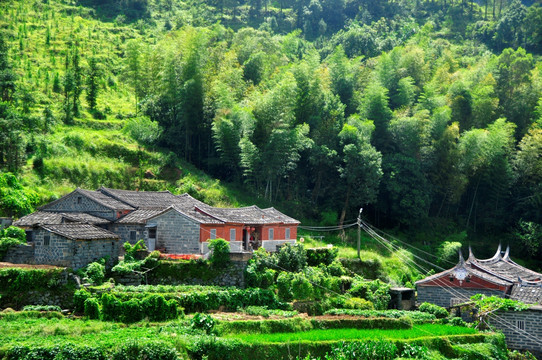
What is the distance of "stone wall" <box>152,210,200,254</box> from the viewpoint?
25.5m

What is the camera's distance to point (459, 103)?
144 feet

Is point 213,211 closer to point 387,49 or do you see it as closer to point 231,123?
point 231,123

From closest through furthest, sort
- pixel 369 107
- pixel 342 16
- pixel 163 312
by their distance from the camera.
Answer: pixel 163 312 → pixel 369 107 → pixel 342 16

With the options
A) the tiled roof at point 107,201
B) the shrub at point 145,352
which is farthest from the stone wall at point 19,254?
the shrub at point 145,352

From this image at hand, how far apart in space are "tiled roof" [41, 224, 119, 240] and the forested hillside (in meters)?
7.37

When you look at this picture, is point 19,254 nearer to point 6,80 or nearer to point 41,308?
point 41,308

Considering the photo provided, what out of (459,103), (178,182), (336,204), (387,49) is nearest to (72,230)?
(178,182)

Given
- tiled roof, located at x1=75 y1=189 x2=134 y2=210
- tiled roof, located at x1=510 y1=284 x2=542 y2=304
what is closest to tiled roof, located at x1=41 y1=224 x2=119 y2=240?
tiled roof, located at x1=75 y1=189 x2=134 y2=210

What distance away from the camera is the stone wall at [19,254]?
22688 mm

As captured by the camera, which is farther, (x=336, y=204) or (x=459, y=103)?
(x=459, y=103)

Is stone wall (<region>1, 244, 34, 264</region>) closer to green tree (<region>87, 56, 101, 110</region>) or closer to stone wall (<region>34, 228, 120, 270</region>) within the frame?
stone wall (<region>34, 228, 120, 270</region>)

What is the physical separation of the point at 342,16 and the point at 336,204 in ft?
161

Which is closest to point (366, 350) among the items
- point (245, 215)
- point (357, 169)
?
point (245, 215)

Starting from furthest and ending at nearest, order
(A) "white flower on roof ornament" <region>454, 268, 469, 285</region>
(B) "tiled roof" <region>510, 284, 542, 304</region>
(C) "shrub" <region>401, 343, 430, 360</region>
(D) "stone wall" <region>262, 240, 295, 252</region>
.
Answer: (D) "stone wall" <region>262, 240, 295, 252</region> → (A) "white flower on roof ornament" <region>454, 268, 469, 285</region> → (B) "tiled roof" <region>510, 284, 542, 304</region> → (C) "shrub" <region>401, 343, 430, 360</region>
